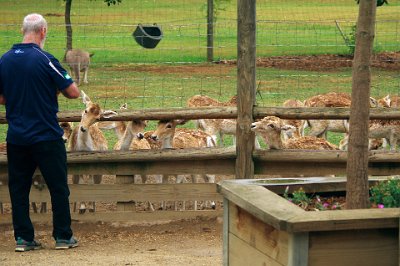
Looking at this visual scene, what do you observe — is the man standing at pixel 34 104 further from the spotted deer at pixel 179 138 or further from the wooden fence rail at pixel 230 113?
the spotted deer at pixel 179 138

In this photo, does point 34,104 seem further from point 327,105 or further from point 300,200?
point 327,105

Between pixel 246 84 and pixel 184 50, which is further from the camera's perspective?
pixel 184 50

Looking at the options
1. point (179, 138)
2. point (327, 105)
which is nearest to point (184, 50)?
point (327, 105)

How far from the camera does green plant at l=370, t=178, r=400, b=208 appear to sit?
6.27 meters

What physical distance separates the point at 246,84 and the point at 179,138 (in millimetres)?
2457

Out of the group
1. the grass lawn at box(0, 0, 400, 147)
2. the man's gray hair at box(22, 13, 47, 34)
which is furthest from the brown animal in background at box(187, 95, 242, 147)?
the man's gray hair at box(22, 13, 47, 34)

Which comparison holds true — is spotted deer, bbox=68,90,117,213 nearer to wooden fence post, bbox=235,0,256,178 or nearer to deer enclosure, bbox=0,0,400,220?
deer enclosure, bbox=0,0,400,220

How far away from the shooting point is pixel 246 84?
9.92 m

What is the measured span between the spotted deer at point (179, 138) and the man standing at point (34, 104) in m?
2.54

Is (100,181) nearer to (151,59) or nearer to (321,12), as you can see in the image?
(151,59)

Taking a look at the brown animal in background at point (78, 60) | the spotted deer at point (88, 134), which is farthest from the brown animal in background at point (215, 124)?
the brown animal in background at point (78, 60)

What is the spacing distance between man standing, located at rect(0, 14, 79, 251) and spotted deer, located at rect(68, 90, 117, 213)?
144 centimetres

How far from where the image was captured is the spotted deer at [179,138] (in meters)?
11.4

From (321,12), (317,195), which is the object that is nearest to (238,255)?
(317,195)
